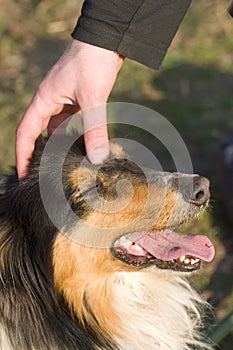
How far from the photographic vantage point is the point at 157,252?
292 cm

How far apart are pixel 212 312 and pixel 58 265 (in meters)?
1.26

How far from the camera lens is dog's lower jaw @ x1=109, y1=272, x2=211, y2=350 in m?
2.99

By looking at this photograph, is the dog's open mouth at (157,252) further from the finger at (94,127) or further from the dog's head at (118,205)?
the finger at (94,127)

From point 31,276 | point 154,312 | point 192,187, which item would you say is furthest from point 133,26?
Answer: point 154,312

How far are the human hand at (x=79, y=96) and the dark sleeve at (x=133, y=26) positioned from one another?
4 centimetres

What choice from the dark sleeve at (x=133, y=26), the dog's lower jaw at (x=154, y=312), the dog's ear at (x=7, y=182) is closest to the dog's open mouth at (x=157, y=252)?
the dog's lower jaw at (x=154, y=312)

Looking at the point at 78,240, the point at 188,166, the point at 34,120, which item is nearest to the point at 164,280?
the point at 78,240

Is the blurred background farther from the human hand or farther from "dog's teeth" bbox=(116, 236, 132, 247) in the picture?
the human hand

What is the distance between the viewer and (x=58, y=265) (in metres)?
2.75

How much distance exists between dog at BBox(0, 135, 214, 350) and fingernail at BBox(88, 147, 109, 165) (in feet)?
0.10

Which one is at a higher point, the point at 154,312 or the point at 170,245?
the point at 170,245

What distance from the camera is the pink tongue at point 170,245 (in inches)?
115

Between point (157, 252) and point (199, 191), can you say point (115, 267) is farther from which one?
point (199, 191)

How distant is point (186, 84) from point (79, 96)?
11.8 ft
